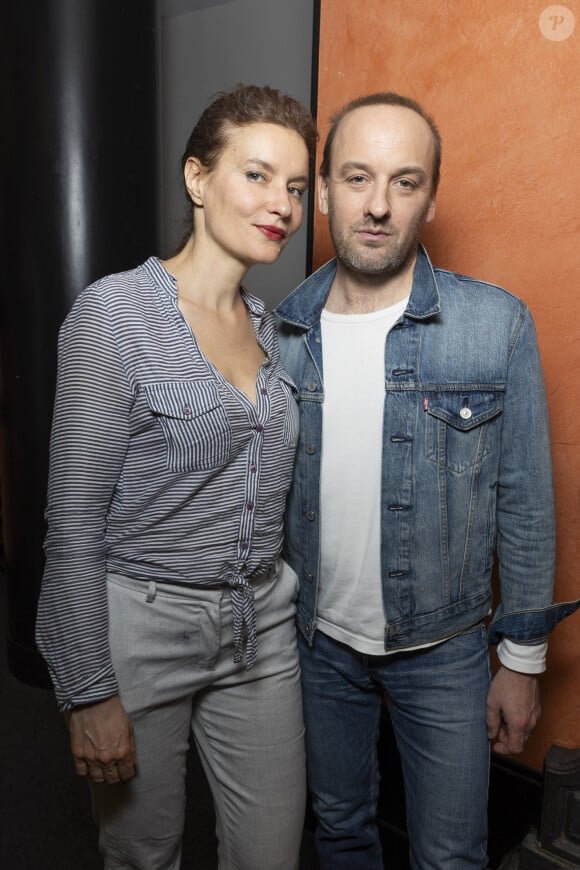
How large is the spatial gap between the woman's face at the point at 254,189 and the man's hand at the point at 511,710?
3.22ft

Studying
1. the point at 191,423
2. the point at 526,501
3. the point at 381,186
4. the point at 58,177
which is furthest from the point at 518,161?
the point at 58,177

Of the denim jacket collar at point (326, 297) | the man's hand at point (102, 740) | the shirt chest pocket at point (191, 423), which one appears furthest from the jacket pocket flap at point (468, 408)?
the man's hand at point (102, 740)

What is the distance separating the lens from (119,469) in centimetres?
125

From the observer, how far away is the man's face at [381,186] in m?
1.46

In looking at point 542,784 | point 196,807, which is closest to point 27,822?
point 196,807

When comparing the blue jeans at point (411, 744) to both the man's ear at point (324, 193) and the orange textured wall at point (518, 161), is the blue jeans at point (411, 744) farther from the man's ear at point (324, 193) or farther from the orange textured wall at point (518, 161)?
the man's ear at point (324, 193)

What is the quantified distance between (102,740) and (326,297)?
1.01m

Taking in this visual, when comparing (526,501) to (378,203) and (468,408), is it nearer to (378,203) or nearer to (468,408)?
(468,408)

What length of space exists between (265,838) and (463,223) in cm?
148

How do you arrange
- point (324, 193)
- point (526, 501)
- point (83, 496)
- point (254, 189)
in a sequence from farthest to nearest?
point (324, 193), point (526, 501), point (254, 189), point (83, 496)

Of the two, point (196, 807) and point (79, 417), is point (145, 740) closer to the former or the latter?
point (79, 417)

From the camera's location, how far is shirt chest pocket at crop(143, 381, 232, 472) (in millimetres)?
1235

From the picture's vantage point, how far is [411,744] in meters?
1.52

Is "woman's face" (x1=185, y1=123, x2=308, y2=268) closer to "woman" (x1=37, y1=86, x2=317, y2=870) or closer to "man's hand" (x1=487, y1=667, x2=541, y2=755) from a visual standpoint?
"woman" (x1=37, y1=86, x2=317, y2=870)
